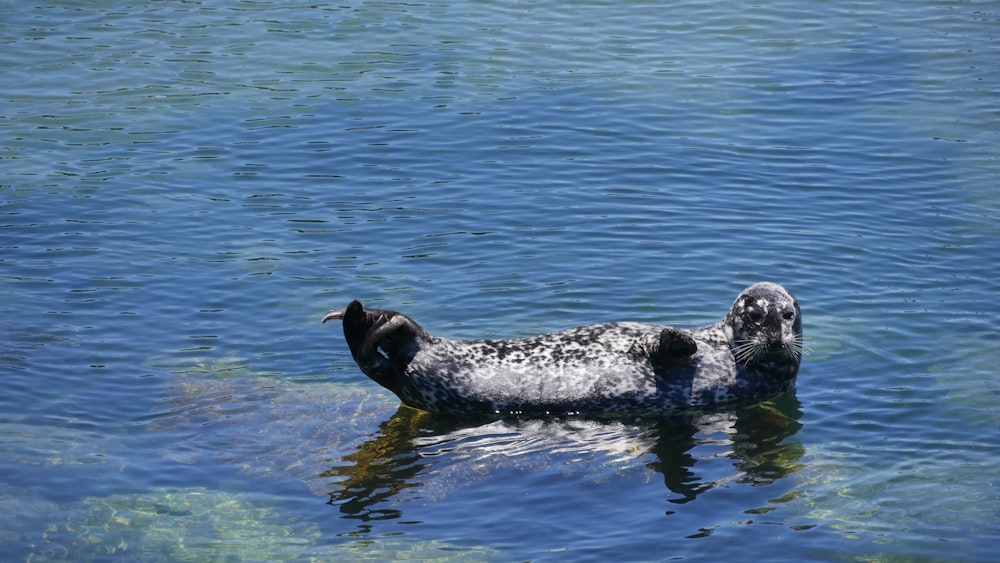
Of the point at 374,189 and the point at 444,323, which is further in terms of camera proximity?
the point at 374,189

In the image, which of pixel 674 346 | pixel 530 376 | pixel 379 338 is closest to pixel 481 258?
pixel 530 376

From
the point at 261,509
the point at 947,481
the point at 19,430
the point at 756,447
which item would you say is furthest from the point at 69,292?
the point at 947,481

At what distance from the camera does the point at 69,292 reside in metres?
13.1

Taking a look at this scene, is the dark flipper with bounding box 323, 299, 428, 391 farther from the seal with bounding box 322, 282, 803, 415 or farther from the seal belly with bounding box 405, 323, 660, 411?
the seal belly with bounding box 405, 323, 660, 411

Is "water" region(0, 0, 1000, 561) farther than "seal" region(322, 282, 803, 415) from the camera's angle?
No

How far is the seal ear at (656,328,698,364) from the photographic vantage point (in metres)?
10.2

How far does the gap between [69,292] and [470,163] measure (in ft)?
17.8

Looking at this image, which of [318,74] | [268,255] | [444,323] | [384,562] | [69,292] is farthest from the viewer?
[318,74]

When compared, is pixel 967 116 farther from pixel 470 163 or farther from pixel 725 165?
pixel 470 163

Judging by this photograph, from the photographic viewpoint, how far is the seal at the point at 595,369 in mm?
10414

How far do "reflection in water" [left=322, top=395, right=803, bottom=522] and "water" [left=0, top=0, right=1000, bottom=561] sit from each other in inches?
1.4

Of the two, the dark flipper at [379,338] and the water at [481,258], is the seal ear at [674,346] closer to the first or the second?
the water at [481,258]

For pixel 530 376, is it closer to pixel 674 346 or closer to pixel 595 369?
pixel 595 369

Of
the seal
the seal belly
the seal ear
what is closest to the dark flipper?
the seal
